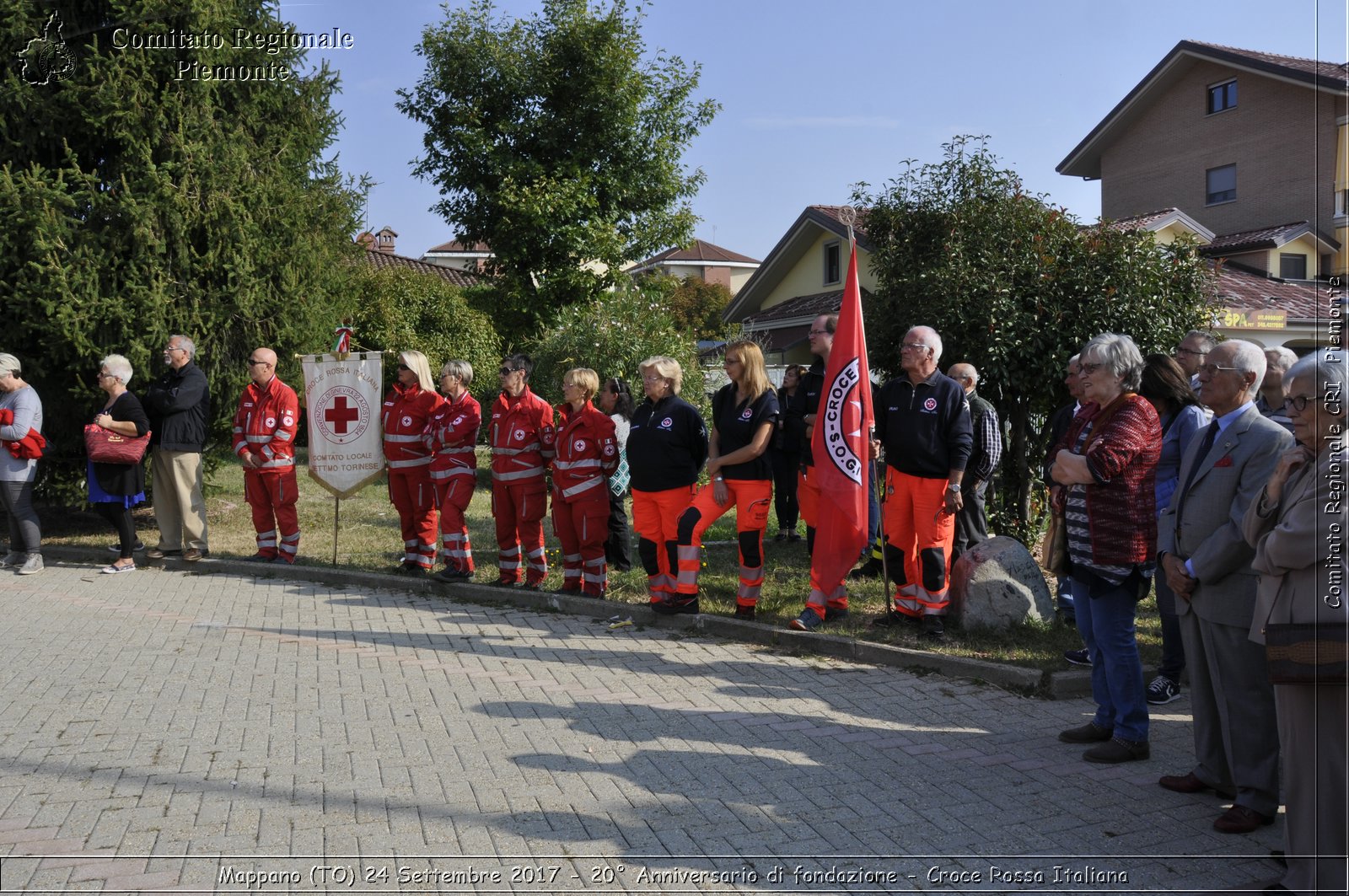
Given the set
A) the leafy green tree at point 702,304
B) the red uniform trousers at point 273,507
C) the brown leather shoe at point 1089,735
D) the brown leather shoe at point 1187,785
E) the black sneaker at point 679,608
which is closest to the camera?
the brown leather shoe at point 1187,785

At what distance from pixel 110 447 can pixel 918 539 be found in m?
7.91

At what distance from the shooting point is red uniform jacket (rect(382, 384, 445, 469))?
9.80 meters

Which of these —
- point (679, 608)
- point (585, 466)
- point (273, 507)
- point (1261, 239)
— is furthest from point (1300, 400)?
point (1261, 239)

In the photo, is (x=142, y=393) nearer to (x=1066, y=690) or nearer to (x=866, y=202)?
(x=866, y=202)

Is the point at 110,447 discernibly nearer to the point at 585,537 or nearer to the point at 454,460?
the point at 454,460

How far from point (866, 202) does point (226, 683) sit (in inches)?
325

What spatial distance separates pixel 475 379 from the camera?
24344 mm

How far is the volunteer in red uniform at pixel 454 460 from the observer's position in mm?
9273

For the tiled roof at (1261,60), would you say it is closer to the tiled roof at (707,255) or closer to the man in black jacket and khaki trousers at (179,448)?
the man in black jacket and khaki trousers at (179,448)

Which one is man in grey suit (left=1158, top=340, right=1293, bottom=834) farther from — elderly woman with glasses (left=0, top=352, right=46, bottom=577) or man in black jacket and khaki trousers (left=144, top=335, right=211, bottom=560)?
elderly woman with glasses (left=0, top=352, right=46, bottom=577)

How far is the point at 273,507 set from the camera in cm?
1042

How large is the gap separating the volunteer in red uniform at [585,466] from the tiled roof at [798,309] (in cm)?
1987

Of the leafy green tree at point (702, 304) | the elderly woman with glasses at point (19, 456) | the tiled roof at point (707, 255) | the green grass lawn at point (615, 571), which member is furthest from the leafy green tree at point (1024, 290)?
the tiled roof at point (707, 255)

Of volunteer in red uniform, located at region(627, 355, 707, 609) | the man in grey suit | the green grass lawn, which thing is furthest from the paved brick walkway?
volunteer in red uniform, located at region(627, 355, 707, 609)
